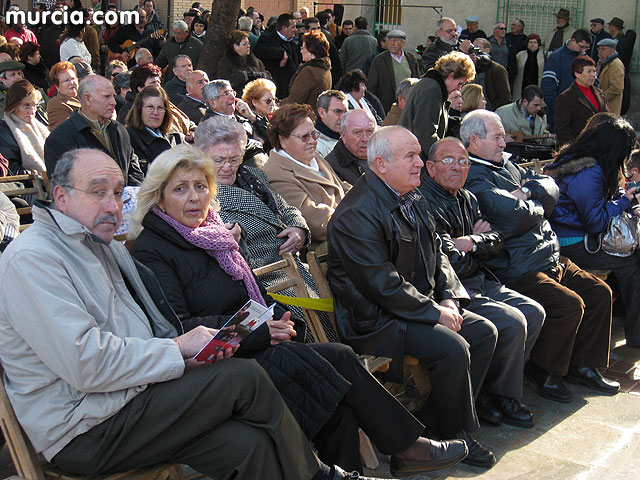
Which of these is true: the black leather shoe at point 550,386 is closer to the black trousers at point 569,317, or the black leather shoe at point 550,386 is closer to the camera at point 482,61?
the black trousers at point 569,317

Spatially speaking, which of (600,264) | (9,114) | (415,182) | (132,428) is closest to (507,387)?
(415,182)

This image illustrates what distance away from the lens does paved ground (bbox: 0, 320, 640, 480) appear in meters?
3.87

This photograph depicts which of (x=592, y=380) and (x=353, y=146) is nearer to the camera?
(x=592, y=380)

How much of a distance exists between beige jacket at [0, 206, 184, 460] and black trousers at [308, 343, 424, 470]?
0.83 metres

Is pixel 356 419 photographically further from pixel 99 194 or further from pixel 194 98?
pixel 194 98

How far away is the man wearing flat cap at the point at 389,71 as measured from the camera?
34.7 feet

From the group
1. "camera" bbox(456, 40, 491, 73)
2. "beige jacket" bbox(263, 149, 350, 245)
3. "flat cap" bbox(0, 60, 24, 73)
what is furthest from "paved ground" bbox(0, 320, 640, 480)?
"camera" bbox(456, 40, 491, 73)

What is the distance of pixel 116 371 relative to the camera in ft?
8.94

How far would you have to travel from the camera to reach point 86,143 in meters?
6.06

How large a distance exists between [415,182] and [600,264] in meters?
2.19

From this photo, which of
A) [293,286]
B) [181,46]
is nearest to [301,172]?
[293,286]

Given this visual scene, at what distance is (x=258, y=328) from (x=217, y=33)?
9854 mm

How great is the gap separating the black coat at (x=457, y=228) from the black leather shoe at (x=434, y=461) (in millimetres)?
1276

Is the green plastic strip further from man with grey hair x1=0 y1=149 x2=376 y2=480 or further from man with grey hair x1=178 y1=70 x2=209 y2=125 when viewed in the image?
man with grey hair x1=178 y1=70 x2=209 y2=125
